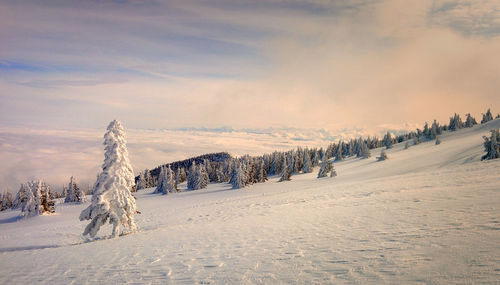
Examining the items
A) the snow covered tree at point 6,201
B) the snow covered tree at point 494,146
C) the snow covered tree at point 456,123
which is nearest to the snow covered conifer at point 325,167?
the snow covered tree at point 494,146

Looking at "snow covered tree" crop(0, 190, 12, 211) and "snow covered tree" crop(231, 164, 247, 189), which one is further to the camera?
"snow covered tree" crop(0, 190, 12, 211)

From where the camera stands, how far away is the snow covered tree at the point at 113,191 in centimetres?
1752

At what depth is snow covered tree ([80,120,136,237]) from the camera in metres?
17.5

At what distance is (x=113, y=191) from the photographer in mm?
17953

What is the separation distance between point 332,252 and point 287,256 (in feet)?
4.97

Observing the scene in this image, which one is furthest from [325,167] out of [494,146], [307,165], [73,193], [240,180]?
[73,193]

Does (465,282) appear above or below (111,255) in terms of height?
above

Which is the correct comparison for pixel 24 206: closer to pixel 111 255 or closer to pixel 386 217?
pixel 111 255

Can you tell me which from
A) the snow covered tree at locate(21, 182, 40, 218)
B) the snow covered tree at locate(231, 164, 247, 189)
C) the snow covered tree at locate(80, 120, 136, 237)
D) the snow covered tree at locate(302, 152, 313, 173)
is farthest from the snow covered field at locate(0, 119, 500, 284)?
the snow covered tree at locate(302, 152, 313, 173)

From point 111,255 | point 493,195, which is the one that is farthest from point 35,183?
point 493,195

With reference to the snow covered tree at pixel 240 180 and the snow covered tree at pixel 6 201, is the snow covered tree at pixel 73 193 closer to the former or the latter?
the snow covered tree at pixel 6 201

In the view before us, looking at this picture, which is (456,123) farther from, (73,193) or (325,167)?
(73,193)

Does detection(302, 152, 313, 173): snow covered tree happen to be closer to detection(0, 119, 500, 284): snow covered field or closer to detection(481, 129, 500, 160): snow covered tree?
detection(481, 129, 500, 160): snow covered tree

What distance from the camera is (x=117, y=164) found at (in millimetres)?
18234
